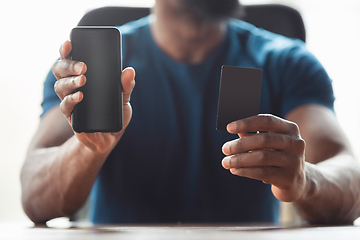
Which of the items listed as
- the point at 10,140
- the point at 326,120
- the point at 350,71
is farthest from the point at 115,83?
the point at 350,71

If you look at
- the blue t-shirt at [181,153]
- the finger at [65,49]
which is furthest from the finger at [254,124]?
the blue t-shirt at [181,153]

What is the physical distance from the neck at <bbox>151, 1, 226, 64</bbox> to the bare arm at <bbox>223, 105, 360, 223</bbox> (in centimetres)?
37

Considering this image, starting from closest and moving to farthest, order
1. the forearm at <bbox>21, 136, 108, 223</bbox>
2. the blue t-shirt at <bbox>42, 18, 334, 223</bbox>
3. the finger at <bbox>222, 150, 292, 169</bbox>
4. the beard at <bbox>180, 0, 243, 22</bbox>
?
the finger at <bbox>222, 150, 292, 169</bbox> < the forearm at <bbox>21, 136, 108, 223</bbox> < the blue t-shirt at <bbox>42, 18, 334, 223</bbox> < the beard at <bbox>180, 0, 243, 22</bbox>

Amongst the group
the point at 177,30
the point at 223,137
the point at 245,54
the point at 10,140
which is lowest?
the point at 10,140

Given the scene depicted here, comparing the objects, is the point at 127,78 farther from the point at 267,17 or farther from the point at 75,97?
the point at 267,17

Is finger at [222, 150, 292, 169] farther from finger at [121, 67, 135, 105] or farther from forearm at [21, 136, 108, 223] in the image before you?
forearm at [21, 136, 108, 223]

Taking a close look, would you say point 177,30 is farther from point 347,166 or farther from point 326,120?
point 347,166

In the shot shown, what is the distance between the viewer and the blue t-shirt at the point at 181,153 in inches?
37.8

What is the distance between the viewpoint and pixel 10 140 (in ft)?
5.50

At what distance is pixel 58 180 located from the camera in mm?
775

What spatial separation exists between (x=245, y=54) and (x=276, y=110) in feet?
0.72

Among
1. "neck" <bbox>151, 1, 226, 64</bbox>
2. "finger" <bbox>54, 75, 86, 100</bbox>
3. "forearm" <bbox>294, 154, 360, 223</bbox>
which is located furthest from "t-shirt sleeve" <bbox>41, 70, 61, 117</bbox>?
"forearm" <bbox>294, 154, 360, 223</bbox>

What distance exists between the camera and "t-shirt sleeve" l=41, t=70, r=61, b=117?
0.98 meters

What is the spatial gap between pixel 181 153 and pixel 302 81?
1.44 ft
